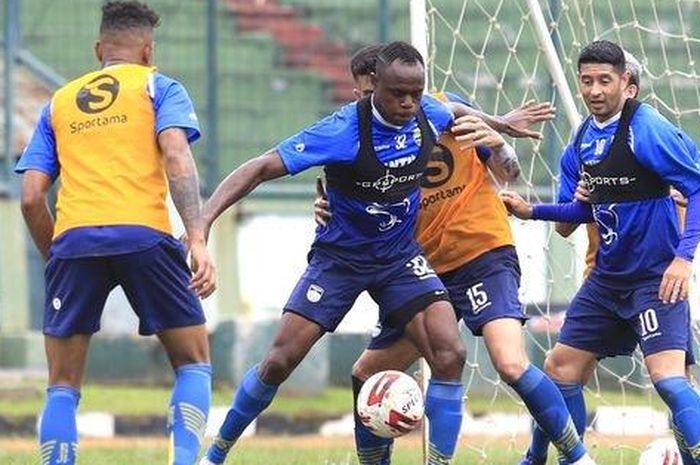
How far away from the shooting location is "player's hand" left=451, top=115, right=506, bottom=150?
9.77 metres

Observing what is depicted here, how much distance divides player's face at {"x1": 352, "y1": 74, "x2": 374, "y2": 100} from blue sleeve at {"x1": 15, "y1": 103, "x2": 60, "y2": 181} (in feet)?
5.57

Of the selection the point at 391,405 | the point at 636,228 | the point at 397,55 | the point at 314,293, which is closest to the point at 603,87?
the point at 636,228

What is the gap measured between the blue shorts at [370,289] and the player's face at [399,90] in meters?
0.76

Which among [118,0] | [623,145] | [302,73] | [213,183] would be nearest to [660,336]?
[623,145]

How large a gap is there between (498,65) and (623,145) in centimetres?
1145

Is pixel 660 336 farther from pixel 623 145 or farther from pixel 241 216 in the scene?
pixel 241 216

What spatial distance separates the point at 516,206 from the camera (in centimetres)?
1023

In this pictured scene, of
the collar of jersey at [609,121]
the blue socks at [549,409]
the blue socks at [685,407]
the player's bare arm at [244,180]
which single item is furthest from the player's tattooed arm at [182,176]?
the blue socks at [685,407]

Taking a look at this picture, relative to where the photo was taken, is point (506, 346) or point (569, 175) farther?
point (569, 175)

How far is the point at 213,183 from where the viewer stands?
20.6 metres

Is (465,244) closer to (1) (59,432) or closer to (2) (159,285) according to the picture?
(2) (159,285)

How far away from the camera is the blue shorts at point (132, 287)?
871cm

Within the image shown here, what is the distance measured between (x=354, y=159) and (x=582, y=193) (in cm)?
120

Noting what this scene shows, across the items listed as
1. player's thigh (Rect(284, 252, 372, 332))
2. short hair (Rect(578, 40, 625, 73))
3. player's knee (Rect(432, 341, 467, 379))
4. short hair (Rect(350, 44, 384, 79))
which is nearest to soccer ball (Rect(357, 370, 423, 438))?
player's knee (Rect(432, 341, 467, 379))
